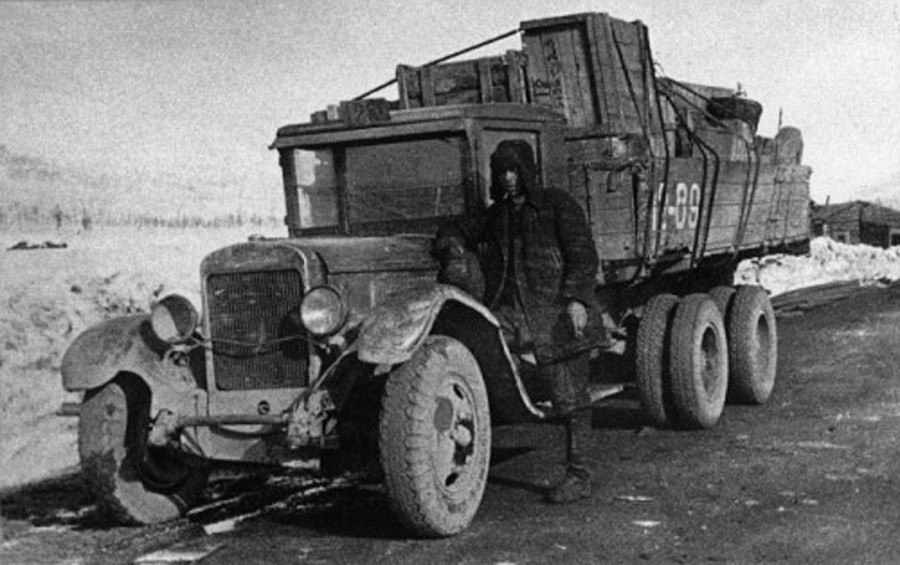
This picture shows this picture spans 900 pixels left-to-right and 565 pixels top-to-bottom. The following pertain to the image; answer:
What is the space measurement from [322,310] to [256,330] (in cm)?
50

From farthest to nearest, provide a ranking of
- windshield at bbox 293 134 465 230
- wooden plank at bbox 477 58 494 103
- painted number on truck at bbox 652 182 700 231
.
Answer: wooden plank at bbox 477 58 494 103
painted number on truck at bbox 652 182 700 231
windshield at bbox 293 134 465 230

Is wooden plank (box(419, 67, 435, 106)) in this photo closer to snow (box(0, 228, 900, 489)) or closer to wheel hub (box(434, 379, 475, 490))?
wheel hub (box(434, 379, 475, 490))

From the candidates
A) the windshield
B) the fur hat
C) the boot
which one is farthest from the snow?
the fur hat

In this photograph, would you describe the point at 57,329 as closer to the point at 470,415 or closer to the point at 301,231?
the point at 301,231

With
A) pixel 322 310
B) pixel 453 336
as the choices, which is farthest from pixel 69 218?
pixel 322 310

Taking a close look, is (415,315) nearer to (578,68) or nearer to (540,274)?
(540,274)

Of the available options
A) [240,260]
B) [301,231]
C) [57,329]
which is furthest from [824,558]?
[57,329]

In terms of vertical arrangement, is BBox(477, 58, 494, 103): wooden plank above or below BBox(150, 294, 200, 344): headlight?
above

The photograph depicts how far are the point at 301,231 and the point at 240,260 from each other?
1.25 metres

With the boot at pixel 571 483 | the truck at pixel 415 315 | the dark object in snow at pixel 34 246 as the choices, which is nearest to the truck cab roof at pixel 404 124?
the truck at pixel 415 315

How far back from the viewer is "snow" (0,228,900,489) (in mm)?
8156

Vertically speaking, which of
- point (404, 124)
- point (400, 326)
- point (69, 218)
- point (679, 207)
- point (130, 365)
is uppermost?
point (69, 218)

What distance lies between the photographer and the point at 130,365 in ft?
19.2

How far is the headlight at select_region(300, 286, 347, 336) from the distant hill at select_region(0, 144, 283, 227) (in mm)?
15268
